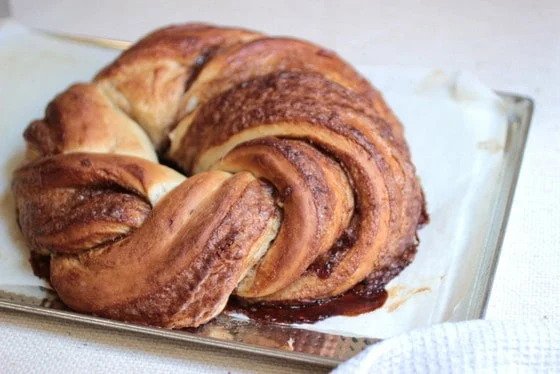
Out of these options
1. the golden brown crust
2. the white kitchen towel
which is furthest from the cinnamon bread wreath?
the white kitchen towel

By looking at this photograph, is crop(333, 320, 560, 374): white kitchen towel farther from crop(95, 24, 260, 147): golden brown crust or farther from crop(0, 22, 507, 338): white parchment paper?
crop(95, 24, 260, 147): golden brown crust

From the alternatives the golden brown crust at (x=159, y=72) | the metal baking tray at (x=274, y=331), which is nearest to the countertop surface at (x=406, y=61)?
the metal baking tray at (x=274, y=331)

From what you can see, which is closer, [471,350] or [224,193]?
[471,350]

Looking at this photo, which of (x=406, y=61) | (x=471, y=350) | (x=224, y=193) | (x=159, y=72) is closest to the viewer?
(x=471, y=350)

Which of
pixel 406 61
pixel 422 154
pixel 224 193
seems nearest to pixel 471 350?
pixel 224 193

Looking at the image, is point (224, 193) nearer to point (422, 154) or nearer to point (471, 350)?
point (471, 350)

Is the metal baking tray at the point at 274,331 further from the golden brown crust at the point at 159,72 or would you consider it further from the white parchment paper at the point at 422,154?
the golden brown crust at the point at 159,72
